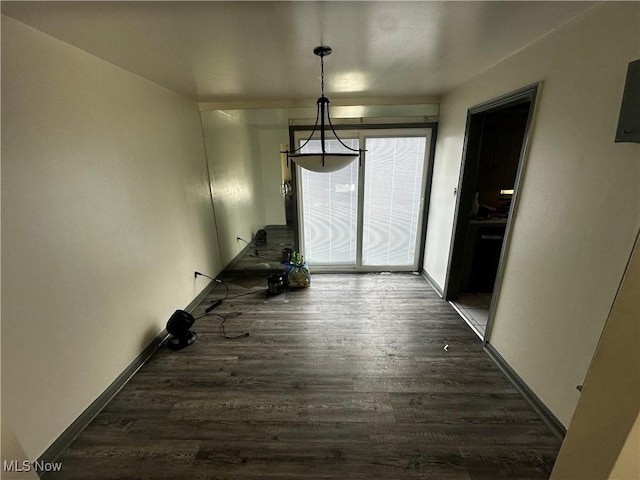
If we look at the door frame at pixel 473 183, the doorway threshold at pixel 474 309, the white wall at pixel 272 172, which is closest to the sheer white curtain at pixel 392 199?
the door frame at pixel 473 183

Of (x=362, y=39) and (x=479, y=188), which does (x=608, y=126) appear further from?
(x=479, y=188)

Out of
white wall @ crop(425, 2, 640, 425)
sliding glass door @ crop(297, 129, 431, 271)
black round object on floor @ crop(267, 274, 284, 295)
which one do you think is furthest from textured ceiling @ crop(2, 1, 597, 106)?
black round object on floor @ crop(267, 274, 284, 295)

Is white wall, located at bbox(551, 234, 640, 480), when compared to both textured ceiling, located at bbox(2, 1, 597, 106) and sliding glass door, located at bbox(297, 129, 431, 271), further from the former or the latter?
sliding glass door, located at bbox(297, 129, 431, 271)

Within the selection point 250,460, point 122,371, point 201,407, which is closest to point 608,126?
point 250,460

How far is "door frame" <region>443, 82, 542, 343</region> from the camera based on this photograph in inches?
70.8

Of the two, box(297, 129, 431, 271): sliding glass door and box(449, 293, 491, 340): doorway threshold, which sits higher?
box(297, 129, 431, 271): sliding glass door

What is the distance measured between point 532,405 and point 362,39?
2.57m

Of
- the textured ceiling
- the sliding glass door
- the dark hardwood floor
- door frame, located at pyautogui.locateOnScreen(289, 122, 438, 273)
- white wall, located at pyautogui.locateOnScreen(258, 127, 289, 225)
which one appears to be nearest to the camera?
the textured ceiling

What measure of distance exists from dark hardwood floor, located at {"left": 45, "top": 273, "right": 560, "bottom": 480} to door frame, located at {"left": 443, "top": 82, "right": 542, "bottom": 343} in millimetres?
572

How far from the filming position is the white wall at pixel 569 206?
121cm

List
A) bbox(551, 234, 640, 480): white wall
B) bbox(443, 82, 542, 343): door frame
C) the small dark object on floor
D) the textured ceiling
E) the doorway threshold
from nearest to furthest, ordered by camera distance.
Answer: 1. bbox(551, 234, 640, 480): white wall
2. the textured ceiling
3. bbox(443, 82, 542, 343): door frame
4. the doorway threshold
5. the small dark object on floor

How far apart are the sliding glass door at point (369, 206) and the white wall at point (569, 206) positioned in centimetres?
137

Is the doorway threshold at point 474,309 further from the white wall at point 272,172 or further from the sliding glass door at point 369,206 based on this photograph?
the white wall at point 272,172

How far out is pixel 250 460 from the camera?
4.82 ft
